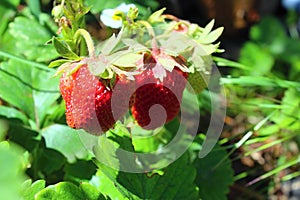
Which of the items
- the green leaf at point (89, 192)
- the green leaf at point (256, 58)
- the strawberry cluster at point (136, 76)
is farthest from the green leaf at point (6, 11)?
the green leaf at point (256, 58)

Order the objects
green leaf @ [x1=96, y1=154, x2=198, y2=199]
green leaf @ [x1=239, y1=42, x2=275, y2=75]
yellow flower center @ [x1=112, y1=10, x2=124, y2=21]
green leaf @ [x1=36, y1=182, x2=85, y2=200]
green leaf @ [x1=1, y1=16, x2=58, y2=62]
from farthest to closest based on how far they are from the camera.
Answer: green leaf @ [x1=239, y1=42, x2=275, y2=75] → green leaf @ [x1=1, y1=16, x2=58, y2=62] → yellow flower center @ [x1=112, y1=10, x2=124, y2=21] → green leaf @ [x1=96, y1=154, x2=198, y2=199] → green leaf @ [x1=36, y1=182, x2=85, y2=200]

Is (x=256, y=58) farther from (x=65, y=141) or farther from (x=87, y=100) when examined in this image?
(x=87, y=100)

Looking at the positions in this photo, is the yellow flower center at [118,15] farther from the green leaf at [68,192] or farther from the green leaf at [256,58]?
the green leaf at [256,58]

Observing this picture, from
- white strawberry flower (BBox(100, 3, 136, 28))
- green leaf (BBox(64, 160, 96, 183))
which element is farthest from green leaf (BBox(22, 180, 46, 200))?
white strawberry flower (BBox(100, 3, 136, 28))

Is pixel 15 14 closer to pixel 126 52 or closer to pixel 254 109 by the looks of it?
pixel 126 52

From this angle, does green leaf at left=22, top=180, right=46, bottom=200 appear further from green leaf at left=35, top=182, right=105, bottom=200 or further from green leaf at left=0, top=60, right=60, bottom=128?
green leaf at left=0, top=60, right=60, bottom=128

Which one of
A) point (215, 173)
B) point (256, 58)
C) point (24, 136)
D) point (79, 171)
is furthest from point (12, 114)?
point (256, 58)

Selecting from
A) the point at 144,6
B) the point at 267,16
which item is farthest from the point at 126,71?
the point at 267,16
